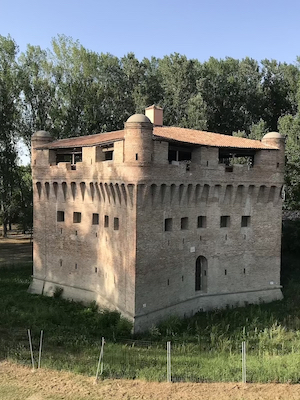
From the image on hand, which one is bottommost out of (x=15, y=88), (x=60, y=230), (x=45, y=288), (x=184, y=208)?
(x=45, y=288)

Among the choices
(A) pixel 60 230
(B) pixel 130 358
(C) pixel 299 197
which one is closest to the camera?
(B) pixel 130 358

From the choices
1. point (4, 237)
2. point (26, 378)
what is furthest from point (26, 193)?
point (26, 378)

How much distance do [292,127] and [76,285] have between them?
25320 millimetres

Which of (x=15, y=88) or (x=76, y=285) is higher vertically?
(x=15, y=88)

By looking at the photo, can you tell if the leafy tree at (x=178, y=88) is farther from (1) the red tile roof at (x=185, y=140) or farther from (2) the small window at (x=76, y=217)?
(2) the small window at (x=76, y=217)

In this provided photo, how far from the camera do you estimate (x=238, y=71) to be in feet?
159

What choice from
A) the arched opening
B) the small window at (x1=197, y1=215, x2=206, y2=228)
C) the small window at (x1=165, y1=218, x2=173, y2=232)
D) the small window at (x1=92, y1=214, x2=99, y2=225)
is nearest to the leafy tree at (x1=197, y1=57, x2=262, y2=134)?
the small window at (x1=197, y1=215, x2=206, y2=228)

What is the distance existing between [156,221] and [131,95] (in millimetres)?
27342

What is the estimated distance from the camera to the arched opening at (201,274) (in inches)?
909

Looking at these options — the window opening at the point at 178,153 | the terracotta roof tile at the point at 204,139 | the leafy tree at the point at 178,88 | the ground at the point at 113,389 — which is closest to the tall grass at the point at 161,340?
the ground at the point at 113,389

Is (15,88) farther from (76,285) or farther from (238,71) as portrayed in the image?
(238,71)

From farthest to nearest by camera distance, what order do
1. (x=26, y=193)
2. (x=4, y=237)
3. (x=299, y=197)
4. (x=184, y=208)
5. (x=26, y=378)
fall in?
(x=4, y=237)
(x=26, y=193)
(x=299, y=197)
(x=184, y=208)
(x=26, y=378)

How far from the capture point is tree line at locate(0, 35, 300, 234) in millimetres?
37906

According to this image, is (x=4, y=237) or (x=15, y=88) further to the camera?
(x=4, y=237)
